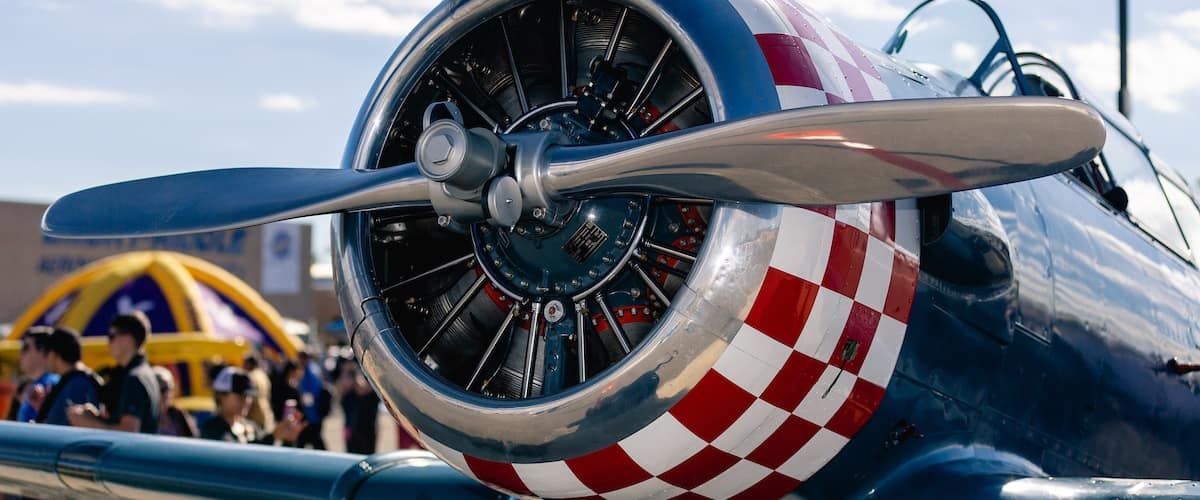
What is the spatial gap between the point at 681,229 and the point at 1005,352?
3.62 ft

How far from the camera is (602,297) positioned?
273 cm

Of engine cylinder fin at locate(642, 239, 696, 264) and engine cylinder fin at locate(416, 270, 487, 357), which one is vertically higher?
engine cylinder fin at locate(642, 239, 696, 264)

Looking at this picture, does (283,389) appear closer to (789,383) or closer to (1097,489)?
(789,383)

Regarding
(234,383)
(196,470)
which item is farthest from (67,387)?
(196,470)

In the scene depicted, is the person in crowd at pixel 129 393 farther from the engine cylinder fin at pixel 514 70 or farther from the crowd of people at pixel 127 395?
the engine cylinder fin at pixel 514 70

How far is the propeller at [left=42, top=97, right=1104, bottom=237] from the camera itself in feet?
6.88

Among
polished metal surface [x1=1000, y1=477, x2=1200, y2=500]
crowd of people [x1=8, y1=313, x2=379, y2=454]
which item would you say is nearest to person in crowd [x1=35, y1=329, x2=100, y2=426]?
crowd of people [x1=8, y1=313, x2=379, y2=454]

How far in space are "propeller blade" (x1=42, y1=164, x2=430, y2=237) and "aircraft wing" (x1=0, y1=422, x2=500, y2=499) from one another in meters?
1.09

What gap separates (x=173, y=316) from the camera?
61.3 ft

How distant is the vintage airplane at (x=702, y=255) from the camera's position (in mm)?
2371

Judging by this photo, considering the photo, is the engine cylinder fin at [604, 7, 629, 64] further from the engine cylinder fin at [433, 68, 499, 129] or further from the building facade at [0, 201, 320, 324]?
the building facade at [0, 201, 320, 324]

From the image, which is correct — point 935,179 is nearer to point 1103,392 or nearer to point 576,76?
point 576,76

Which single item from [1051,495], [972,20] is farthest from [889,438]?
[972,20]

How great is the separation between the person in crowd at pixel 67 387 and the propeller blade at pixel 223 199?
340 centimetres
